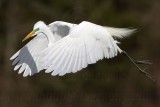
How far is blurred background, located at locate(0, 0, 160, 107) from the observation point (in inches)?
336

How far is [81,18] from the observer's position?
8805 millimetres

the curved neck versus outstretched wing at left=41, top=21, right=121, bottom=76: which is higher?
the curved neck

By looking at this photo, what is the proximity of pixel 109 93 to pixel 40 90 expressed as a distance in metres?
0.94

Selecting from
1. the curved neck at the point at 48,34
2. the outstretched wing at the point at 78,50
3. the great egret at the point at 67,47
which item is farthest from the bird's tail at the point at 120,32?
the curved neck at the point at 48,34

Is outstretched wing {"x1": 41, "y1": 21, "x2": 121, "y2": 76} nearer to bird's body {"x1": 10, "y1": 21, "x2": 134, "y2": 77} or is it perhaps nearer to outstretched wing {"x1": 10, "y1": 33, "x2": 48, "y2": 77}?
bird's body {"x1": 10, "y1": 21, "x2": 134, "y2": 77}

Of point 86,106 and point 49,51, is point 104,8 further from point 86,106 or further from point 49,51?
point 49,51

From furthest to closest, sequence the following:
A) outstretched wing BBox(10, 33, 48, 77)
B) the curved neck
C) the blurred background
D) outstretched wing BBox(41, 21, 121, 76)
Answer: the blurred background → outstretched wing BBox(10, 33, 48, 77) → the curved neck → outstretched wing BBox(41, 21, 121, 76)

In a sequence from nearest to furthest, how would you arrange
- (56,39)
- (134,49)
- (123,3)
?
(56,39) < (134,49) < (123,3)

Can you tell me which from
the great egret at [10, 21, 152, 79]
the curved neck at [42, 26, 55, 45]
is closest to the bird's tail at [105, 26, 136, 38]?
the great egret at [10, 21, 152, 79]

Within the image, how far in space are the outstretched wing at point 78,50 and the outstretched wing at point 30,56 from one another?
0.54m

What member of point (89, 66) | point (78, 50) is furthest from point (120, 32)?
point (89, 66)

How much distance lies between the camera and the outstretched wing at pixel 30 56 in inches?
229

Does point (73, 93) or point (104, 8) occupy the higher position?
point (104, 8)

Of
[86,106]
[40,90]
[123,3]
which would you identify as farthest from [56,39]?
[123,3]
